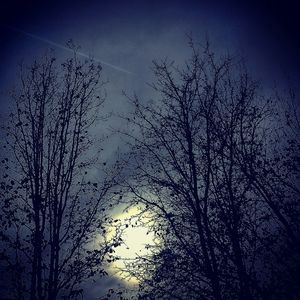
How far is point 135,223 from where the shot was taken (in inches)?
433

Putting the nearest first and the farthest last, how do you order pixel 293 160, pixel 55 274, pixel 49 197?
pixel 55 274 → pixel 49 197 → pixel 293 160

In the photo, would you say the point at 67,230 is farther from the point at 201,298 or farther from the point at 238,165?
the point at 238,165

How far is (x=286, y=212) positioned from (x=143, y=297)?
5.78 m

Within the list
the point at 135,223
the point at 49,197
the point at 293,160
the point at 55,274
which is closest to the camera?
the point at 55,274

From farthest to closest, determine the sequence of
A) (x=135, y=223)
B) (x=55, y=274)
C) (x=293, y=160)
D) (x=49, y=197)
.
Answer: (x=293, y=160), (x=135, y=223), (x=49, y=197), (x=55, y=274)

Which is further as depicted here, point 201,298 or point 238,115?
point 238,115

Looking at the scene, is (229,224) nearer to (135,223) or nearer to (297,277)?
(297,277)

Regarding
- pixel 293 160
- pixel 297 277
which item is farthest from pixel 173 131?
pixel 297 277

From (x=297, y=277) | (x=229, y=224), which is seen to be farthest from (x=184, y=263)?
(x=297, y=277)

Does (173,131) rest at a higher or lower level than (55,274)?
higher

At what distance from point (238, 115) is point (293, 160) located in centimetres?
276

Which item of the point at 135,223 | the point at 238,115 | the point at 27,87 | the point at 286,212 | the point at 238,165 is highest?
the point at 27,87

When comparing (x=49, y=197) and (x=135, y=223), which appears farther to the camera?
(x=135, y=223)

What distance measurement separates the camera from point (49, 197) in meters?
10.0
